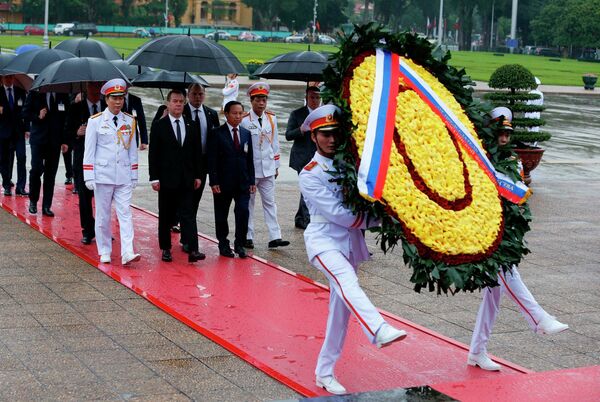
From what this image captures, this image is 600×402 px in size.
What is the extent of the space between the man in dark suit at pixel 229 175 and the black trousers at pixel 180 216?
0.32 meters

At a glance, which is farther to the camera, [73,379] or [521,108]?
[521,108]

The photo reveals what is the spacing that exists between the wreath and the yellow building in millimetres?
125009

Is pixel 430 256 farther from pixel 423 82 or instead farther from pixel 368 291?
pixel 368 291

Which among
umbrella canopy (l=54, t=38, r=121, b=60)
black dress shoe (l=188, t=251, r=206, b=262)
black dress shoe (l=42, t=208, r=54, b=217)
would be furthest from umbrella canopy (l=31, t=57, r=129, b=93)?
umbrella canopy (l=54, t=38, r=121, b=60)

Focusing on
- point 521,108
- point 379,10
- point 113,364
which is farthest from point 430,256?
point 379,10

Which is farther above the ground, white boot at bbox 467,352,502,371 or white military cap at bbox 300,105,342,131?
white military cap at bbox 300,105,342,131

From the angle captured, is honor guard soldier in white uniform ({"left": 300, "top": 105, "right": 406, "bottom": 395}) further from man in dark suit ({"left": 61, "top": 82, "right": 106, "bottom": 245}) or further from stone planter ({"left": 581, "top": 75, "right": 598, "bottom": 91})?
stone planter ({"left": 581, "top": 75, "right": 598, "bottom": 91})

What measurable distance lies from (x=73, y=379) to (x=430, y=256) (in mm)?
2437

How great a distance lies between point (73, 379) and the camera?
685 cm

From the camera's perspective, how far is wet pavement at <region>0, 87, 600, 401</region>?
269 inches

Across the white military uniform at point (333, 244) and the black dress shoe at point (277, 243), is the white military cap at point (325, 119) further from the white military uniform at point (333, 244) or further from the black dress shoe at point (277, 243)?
the black dress shoe at point (277, 243)

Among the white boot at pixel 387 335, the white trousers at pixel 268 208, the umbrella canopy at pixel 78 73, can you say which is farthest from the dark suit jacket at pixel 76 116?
the white boot at pixel 387 335

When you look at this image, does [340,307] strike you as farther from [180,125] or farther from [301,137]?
[301,137]

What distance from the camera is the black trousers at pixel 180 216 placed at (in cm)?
1085
